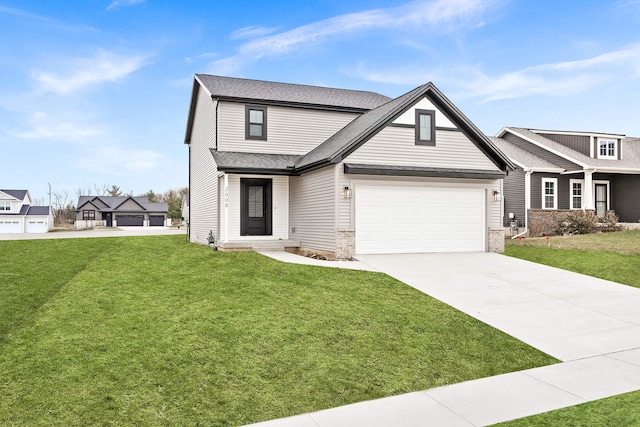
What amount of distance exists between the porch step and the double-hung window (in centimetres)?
1551

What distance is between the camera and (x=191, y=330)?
747cm

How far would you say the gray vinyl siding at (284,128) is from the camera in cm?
1781

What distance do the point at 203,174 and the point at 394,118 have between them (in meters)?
9.58

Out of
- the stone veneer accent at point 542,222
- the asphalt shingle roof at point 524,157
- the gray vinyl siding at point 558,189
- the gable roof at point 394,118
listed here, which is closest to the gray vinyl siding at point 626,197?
the gray vinyl siding at point 558,189

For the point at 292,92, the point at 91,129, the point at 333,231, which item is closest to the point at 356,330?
the point at 333,231

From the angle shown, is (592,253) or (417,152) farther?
(592,253)

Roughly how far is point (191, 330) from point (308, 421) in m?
3.21

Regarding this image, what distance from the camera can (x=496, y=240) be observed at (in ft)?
54.6

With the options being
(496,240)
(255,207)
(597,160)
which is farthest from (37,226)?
(597,160)

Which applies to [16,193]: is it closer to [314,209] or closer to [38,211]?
[38,211]

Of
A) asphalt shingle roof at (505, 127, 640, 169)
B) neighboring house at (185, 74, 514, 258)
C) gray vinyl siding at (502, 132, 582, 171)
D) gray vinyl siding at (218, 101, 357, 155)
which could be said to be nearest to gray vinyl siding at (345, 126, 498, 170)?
neighboring house at (185, 74, 514, 258)

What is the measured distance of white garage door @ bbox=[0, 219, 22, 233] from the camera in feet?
166

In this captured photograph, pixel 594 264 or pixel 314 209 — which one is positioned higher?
pixel 314 209

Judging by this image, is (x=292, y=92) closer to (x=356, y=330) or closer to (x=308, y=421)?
(x=356, y=330)
